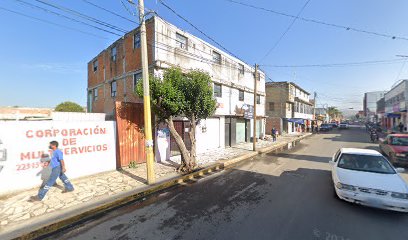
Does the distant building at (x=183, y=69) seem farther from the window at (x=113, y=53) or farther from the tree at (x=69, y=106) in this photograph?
the tree at (x=69, y=106)

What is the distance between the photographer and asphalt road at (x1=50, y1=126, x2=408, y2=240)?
419cm

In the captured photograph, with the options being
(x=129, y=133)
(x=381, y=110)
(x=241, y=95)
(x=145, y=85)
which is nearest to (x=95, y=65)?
(x=129, y=133)

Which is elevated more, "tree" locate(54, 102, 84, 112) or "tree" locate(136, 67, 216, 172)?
"tree" locate(54, 102, 84, 112)

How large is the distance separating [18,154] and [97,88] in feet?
41.8

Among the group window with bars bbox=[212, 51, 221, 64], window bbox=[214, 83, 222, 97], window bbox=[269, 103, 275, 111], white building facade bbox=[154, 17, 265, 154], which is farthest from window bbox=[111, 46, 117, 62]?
window bbox=[269, 103, 275, 111]

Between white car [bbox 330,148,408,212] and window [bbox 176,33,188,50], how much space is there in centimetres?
1070

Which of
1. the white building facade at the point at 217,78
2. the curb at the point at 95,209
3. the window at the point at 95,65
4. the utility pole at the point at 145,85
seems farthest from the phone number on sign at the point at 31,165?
the window at the point at 95,65

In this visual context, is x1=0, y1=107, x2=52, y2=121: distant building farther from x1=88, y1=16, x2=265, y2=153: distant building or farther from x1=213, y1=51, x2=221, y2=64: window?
x1=213, y1=51, x2=221, y2=64: window

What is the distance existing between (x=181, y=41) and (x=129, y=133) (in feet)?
23.1

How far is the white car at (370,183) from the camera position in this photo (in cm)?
472

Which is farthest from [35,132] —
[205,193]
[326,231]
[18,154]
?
[326,231]

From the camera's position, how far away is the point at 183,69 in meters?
12.9

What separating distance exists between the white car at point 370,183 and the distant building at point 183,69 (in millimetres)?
8444

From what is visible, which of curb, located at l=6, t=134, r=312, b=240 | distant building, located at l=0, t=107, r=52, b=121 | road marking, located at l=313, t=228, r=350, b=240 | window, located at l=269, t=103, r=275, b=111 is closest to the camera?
road marking, located at l=313, t=228, r=350, b=240
